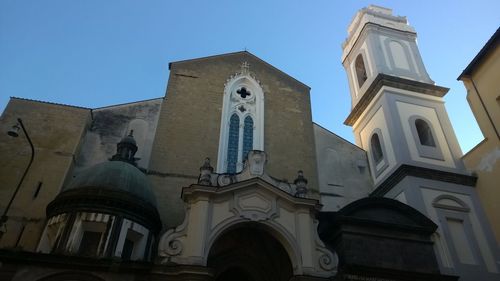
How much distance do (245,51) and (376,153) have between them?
9111 millimetres

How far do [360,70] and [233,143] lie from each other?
33.9ft

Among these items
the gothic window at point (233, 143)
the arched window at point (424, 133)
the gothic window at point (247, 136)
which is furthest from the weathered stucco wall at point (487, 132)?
the gothic window at point (233, 143)

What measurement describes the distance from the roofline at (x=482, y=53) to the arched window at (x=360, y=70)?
5729 mm

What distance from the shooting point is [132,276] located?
11.9 meters

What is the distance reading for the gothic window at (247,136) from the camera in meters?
19.9

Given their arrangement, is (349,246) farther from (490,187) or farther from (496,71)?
(496,71)

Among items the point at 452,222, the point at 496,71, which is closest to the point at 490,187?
the point at 452,222

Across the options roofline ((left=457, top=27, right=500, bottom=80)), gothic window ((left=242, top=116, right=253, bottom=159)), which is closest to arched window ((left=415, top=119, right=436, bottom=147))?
roofline ((left=457, top=27, right=500, bottom=80))

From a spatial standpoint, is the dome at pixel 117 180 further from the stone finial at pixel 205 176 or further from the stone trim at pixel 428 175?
the stone trim at pixel 428 175

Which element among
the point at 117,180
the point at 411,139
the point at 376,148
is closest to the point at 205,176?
the point at 117,180

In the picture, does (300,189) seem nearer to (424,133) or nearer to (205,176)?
(205,176)

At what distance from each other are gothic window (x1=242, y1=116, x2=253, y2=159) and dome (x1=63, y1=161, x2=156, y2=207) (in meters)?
5.41

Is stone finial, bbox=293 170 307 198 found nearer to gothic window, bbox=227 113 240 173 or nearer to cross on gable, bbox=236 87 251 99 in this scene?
gothic window, bbox=227 113 240 173

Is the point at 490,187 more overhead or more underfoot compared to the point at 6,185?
more overhead
